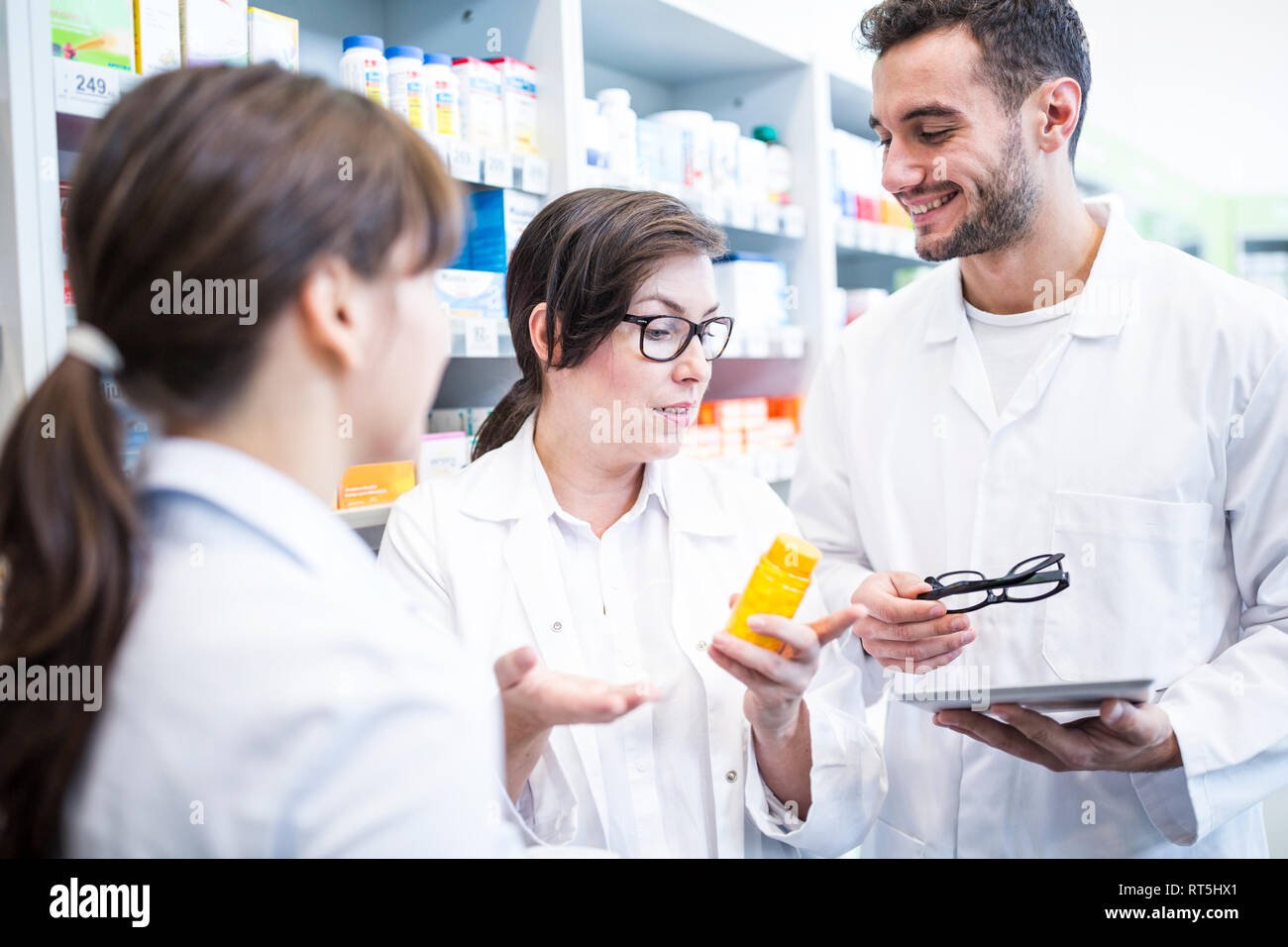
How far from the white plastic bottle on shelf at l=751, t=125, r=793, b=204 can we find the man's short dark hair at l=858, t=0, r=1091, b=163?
109cm

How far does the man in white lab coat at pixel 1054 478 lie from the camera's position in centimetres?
139

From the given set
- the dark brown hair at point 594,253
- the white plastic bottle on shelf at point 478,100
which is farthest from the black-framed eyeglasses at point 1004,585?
the white plastic bottle on shelf at point 478,100

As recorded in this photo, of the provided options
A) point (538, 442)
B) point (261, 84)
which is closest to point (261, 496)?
point (261, 84)

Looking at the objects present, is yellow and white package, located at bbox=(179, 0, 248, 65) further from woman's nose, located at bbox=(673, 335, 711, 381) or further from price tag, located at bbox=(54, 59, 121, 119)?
woman's nose, located at bbox=(673, 335, 711, 381)

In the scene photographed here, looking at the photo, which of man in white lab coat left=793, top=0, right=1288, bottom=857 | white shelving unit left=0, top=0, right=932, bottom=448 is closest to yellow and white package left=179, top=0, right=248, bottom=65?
white shelving unit left=0, top=0, right=932, bottom=448

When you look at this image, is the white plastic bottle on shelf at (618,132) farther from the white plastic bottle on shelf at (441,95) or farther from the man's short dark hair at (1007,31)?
the man's short dark hair at (1007,31)

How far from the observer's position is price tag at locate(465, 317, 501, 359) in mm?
1802

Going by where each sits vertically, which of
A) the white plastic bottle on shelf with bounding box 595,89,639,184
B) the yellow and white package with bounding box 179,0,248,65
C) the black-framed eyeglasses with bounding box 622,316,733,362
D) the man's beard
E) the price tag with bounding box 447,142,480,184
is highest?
the white plastic bottle on shelf with bounding box 595,89,639,184

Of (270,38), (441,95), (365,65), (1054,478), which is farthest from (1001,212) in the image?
(270,38)

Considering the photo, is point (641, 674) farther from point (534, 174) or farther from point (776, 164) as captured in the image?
point (776, 164)

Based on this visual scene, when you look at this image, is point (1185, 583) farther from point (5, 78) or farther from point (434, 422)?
point (5, 78)

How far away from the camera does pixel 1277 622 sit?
4.69 ft

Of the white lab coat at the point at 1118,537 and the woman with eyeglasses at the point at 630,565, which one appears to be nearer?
the woman with eyeglasses at the point at 630,565

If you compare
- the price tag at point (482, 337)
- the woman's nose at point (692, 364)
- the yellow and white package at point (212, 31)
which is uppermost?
the yellow and white package at point (212, 31)
